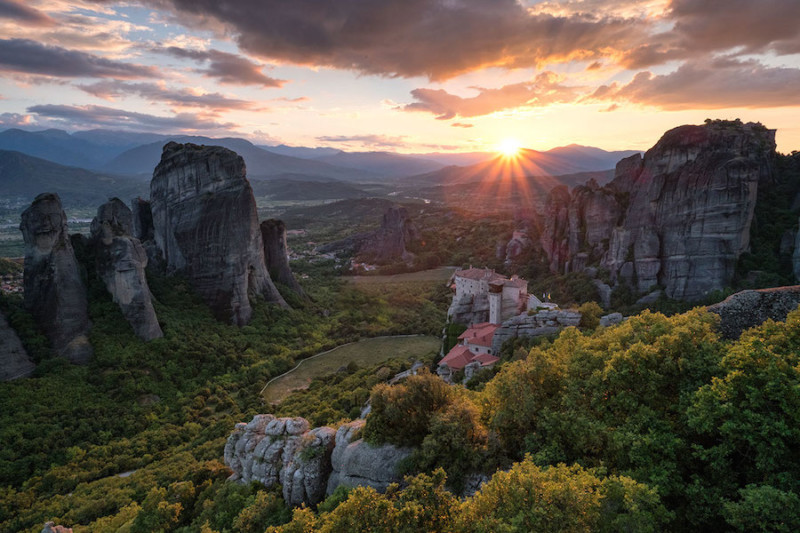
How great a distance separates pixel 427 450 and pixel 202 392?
113 ft

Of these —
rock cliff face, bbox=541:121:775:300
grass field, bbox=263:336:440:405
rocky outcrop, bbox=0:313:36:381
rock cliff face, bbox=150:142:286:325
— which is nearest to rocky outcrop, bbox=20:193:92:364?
rocky outcrop, bbox=0:313:36:381

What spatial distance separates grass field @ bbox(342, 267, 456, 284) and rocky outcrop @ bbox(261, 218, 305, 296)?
29.4m

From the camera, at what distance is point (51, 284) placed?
40844mm

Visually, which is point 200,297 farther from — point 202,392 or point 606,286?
point 606,286

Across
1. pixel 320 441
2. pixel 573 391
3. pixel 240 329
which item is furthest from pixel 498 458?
pixel 240 329

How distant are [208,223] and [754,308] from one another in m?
56.5

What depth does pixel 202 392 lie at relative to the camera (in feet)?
140

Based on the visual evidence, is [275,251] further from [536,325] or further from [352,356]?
[536,325]

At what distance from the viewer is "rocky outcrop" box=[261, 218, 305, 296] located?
6962 cm

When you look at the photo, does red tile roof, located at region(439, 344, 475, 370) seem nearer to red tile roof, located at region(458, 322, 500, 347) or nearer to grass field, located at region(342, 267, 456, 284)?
red tile roof, located at region(458, 322, 500, 347)

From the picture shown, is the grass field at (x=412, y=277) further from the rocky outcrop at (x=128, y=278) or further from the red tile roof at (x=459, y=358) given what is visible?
the red tile roof at (x=459, y=358)

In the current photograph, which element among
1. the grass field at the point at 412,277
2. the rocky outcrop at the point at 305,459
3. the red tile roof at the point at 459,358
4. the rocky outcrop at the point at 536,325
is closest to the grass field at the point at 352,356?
the red tile roof at the point at 459,358

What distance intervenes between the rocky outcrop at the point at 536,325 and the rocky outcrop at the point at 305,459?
1854 cm

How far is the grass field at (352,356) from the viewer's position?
154ft
